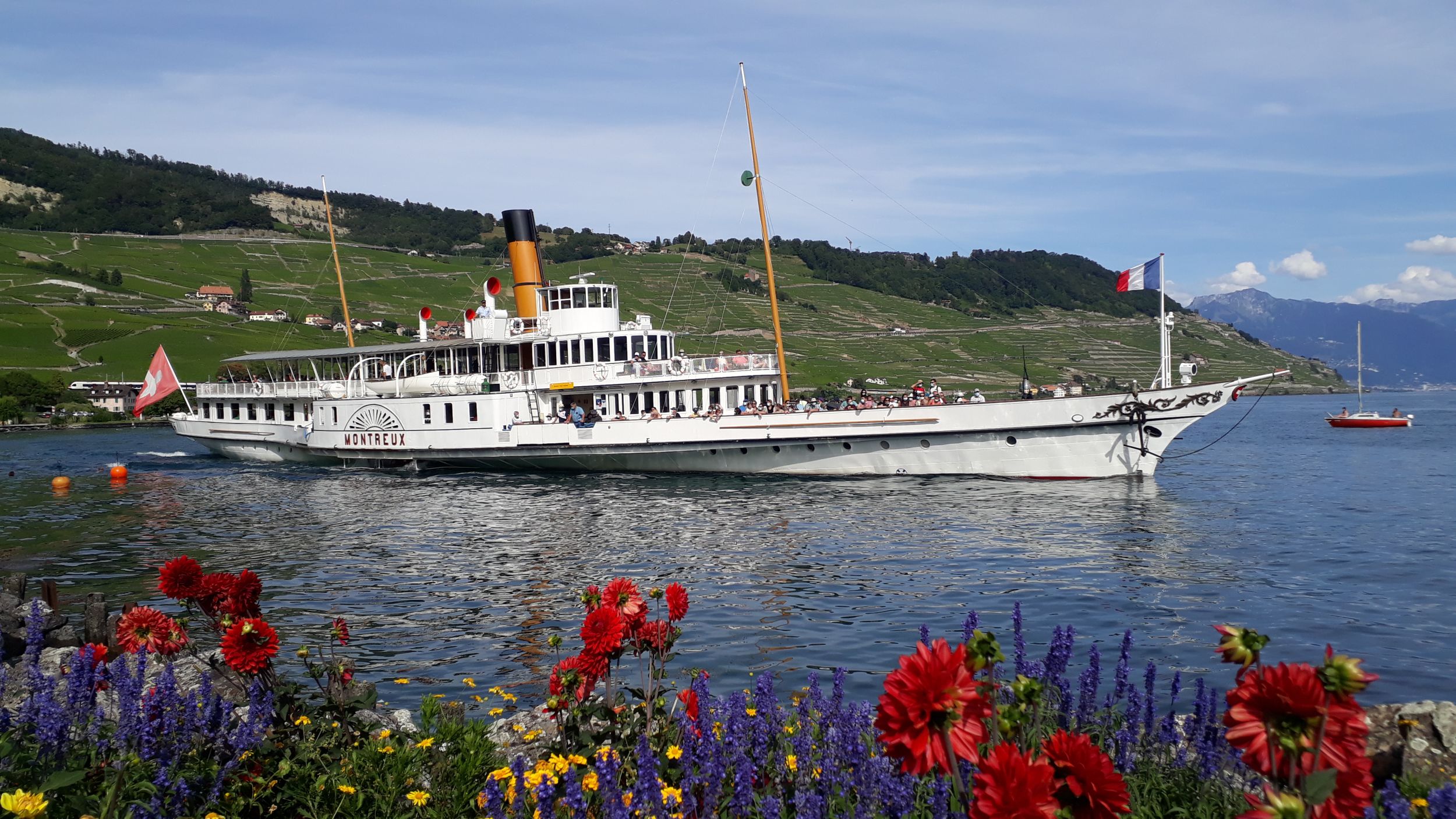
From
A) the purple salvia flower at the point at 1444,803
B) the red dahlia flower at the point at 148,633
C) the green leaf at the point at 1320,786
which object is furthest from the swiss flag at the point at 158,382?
the green leaf at the point at 1320,786

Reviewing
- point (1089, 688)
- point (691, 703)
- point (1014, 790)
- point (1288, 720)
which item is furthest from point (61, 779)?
point (1089, 688)

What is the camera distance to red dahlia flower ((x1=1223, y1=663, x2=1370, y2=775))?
98.3 inches

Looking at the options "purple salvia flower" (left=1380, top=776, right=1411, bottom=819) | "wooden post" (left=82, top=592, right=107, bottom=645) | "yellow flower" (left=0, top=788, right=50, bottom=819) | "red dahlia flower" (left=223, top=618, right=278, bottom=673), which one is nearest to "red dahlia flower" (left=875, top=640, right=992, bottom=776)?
"purple salvia flower" (left=1380, top=776, right=1411, bottom=819)

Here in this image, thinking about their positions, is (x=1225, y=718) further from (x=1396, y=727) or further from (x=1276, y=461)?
(x=1276, y=461)

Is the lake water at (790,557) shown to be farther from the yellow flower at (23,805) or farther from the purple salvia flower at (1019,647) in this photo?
the yellow flower at (23,805)

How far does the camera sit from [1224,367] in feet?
404

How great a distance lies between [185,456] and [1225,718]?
196ft

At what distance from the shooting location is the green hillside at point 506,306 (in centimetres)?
10388

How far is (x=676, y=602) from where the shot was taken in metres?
5.62

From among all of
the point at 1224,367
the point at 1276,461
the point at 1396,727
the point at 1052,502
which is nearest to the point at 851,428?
the point at 1052,502

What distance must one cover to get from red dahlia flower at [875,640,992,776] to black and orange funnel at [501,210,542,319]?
40.3 metres

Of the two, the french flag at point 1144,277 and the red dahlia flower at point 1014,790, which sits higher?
the french flag at point 1144,277

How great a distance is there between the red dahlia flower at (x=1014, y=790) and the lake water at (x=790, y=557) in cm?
876

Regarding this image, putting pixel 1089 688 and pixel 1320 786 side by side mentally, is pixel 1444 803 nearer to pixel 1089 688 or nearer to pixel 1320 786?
pixel 1320 786
